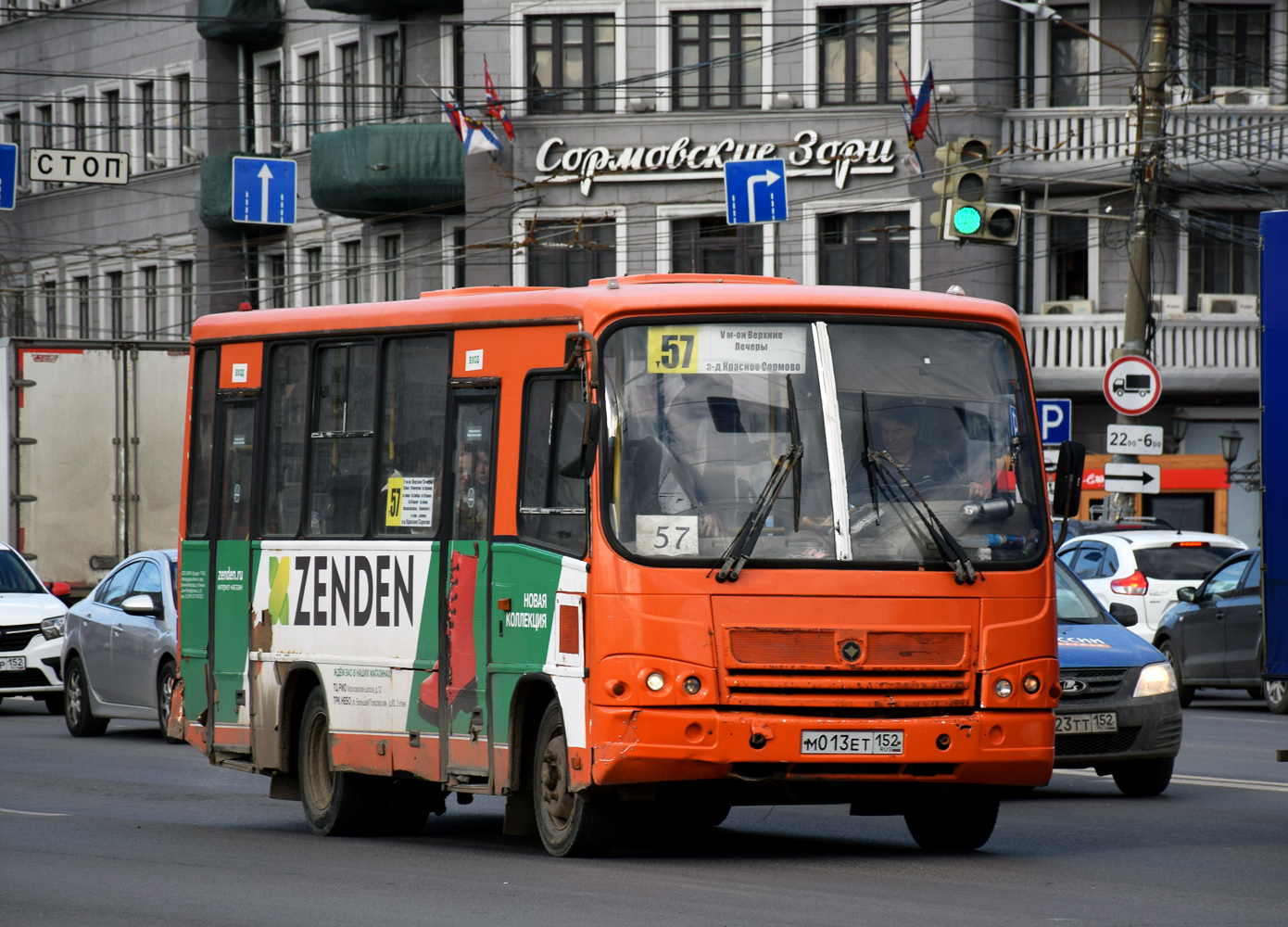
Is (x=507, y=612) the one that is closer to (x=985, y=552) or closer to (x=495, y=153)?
(x=985, y=552)

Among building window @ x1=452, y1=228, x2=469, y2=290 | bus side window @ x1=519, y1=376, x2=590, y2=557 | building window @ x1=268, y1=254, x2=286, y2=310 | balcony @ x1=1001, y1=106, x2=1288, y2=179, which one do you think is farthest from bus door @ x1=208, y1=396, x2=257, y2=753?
building window @ x1=268, y1=254, x2=286, y2=310

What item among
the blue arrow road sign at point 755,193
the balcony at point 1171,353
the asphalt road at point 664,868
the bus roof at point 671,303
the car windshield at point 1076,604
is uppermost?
the blue arrow road sign at point 755,193

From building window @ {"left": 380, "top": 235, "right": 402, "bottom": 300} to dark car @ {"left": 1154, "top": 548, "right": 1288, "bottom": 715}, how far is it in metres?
22.8

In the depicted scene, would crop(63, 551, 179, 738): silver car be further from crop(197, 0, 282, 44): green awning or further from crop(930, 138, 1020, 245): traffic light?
crop(197, 0, 282, 44): green awning

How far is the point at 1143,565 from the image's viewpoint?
86.3 ft

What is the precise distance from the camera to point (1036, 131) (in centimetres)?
3997

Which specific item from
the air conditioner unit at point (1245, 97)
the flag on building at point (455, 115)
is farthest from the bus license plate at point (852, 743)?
the air conditioner unit at point (1245, 97)

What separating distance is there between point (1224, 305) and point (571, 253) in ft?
36.3

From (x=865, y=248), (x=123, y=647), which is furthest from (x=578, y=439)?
(x=865, y=248)

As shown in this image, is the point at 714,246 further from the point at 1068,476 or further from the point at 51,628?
the point at 1068,476

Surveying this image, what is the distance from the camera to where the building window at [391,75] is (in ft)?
144

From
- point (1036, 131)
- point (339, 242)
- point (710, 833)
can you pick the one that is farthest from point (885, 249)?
point (710, 833)

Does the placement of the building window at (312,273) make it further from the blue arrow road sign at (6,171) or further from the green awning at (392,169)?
the blue arrow road sign at (6,171)

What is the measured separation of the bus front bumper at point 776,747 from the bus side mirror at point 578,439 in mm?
1049
